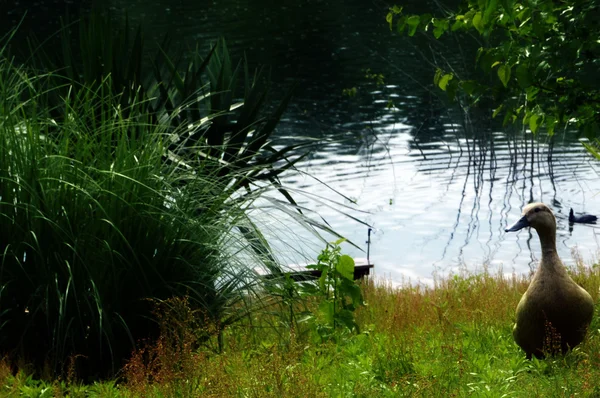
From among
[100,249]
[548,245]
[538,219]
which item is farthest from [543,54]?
[100,249]

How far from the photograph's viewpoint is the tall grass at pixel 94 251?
5824mm

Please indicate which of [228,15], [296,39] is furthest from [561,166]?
[228,15]

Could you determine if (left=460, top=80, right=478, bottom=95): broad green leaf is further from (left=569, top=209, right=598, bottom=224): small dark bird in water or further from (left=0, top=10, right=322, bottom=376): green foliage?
(left=569, top=209, right=598, bottom=224): small dark bird in water

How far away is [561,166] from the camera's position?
63.3ft

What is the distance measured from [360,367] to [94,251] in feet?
6.07

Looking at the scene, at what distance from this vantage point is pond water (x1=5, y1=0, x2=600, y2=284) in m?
14.9

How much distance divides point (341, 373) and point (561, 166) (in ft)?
49.2

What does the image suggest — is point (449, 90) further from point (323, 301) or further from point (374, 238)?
point (374, 238)

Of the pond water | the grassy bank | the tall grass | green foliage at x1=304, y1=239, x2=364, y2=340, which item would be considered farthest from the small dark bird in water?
the tall grass

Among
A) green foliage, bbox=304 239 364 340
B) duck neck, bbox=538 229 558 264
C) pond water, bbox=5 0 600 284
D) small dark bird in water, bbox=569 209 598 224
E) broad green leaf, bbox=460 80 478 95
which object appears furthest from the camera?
Result: small dark bird in water, bbox=569 209 598 224

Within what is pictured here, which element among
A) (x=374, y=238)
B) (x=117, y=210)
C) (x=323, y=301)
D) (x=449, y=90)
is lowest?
(x=374, y=238)

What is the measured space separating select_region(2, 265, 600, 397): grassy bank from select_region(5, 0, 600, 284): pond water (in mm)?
1021

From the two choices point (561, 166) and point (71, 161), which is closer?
point (71, 161)

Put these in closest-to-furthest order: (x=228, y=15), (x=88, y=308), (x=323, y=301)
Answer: (x=88, y=308) < (x=323, y=301) < (x=228, y=15)
